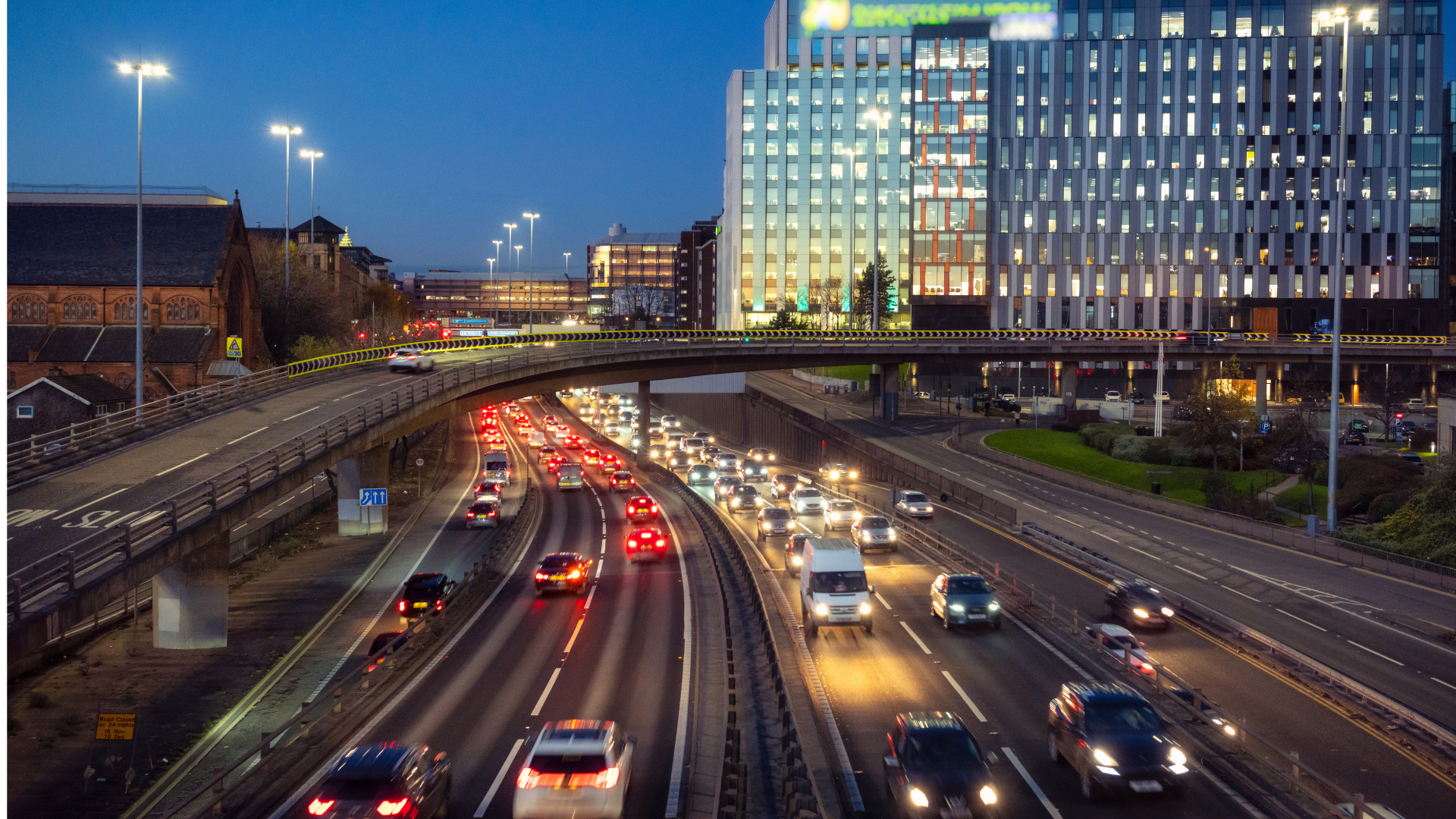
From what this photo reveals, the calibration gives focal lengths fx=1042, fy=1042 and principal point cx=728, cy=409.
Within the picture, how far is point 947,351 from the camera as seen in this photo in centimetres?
8556

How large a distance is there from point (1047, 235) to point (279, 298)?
3446 inches

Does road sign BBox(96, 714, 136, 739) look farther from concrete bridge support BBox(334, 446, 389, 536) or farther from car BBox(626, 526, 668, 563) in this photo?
concrete bridge support BBox(334, 446, 389, 536)

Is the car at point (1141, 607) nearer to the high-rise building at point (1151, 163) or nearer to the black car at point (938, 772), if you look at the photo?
the black car at point (938, 772)

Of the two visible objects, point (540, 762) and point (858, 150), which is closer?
point (540, 762)

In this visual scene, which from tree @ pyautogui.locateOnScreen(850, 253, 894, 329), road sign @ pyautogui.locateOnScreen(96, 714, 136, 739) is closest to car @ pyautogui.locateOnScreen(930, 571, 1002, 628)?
road sign @ pyautogui.locateOnScreen(96, 714, 136, 739)

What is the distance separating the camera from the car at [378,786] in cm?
1486

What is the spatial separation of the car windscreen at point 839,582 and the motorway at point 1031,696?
1.34m

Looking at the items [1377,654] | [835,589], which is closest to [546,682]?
[835,589]

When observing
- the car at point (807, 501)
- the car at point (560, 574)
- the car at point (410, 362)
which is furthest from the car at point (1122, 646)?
the car at point (410, 362)

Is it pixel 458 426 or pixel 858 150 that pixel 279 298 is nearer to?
pixel 458 426

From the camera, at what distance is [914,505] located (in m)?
51.1

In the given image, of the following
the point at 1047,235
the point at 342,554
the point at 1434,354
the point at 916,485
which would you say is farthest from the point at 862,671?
the point at 1047,235

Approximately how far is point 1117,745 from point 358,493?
142 ft

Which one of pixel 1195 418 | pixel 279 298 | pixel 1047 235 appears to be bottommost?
pixel 1195 418
